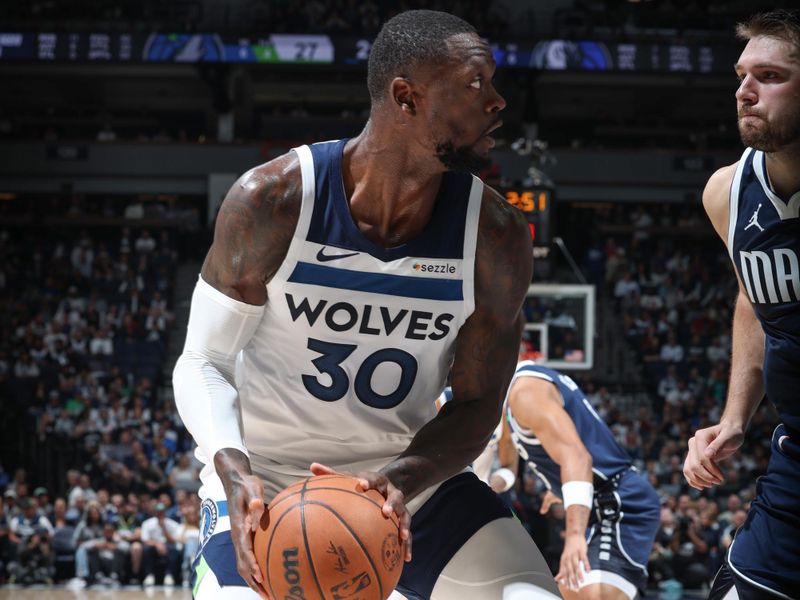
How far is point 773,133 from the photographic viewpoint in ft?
9.14

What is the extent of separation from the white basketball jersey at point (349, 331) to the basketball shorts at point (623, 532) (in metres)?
2.40

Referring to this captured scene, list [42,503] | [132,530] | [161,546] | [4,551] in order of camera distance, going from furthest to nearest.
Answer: [42,503] < [132,530] < [4,551] < [161,546]

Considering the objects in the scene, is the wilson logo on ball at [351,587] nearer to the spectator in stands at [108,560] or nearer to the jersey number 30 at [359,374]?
the jersey number 30 at [359,374]

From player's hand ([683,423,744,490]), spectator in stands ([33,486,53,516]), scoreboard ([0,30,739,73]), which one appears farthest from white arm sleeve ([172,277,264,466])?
scoreboard ([0,30,739,73])

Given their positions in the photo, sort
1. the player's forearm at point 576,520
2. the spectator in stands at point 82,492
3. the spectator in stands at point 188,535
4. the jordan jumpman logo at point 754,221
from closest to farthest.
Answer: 1. the jordan jumpman logo at point 754,221
2. the player's forearm at point 576,520
3. the spectator in stands at point 188,535
4. the spectator in stands at point 82,492

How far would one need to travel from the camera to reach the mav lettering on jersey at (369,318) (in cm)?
279

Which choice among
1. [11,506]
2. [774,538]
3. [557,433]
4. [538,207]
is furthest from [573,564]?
[11,506]

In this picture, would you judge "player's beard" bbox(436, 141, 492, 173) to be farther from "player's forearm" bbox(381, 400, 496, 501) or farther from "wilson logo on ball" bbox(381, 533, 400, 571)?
"wilson logo on ball" bbox(381, 533, 400, 571)

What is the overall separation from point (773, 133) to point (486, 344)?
980 millimetres

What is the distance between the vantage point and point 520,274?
9.39 feet

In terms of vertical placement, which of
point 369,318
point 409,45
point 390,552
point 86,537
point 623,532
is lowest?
point 86,537

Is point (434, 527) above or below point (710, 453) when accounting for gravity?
below

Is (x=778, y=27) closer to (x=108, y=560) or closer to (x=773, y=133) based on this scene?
(x=773, y=133)

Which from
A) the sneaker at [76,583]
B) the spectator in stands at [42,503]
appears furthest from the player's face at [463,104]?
the spectator in stands at [42,503]
